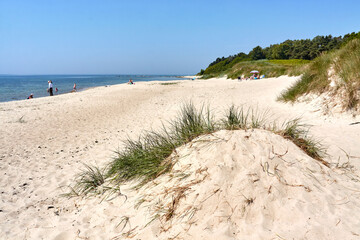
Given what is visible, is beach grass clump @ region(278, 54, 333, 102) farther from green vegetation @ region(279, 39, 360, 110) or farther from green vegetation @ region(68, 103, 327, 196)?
green vegetation @ region(68, 103, 327, 196)

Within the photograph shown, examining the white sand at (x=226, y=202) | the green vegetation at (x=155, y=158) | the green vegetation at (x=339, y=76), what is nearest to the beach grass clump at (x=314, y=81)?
the green vegetation at (x=339, y=76)

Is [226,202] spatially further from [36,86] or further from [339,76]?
[36,86]

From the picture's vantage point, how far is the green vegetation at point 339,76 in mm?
6449

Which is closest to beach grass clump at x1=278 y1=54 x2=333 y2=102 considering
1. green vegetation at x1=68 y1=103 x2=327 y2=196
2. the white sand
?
the white sand

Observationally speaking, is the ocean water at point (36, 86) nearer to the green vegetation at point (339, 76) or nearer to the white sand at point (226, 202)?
the white sand at point (226, 202)

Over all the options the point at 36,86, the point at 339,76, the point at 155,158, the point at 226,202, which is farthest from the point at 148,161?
the point at 36,86

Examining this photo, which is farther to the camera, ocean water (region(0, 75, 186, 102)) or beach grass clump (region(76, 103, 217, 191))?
ocean water (region(0, 75, 186, 102))

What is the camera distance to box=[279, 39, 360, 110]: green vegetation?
645 cm

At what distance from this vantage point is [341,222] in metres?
2.18

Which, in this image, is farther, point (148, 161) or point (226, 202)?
point (148, 161)

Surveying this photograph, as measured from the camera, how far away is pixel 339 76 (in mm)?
7184

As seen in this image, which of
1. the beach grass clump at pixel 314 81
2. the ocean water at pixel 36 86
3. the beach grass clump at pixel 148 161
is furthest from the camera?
the ocean water at pixel 36 86

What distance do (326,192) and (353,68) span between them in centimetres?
608

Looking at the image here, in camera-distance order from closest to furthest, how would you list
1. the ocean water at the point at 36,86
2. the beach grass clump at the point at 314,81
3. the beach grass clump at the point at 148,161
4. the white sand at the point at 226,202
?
the white sand at the point at 226,202
the beach grass clump at the point at 148,161
the beach grass clump at the point at 314,81
the ocean water at the point at 36,86
